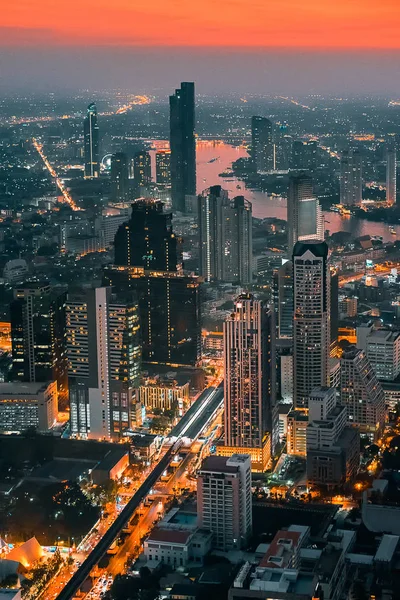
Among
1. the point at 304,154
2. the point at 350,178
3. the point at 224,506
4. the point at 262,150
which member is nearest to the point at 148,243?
the point at 224,506

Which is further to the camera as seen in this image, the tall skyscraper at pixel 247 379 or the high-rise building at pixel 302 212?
the high-rise building at pixel 302 212

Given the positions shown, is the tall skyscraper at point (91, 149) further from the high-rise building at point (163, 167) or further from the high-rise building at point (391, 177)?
the high-rise building at point (391, 177)

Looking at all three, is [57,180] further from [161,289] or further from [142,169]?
[161,289]

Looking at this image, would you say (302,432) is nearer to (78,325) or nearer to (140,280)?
(78,325)

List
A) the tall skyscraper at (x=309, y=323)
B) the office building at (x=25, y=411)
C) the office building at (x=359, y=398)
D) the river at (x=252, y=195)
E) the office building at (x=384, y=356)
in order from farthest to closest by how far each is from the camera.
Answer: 1. the river at (x=252, y=195)
2. the office building at (x=384, y=356)
3. the tall skyscraper at (x=309, y=323)
4. the office building at (x=25, y=411)
5. the office building at (x=359, y=398)

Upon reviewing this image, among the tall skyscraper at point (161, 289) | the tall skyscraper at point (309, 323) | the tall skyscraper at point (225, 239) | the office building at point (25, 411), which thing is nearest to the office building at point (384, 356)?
the tall skyscraper at point (309, 323)

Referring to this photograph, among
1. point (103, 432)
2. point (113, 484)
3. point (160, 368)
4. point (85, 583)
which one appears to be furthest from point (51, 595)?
point (160, 368)
